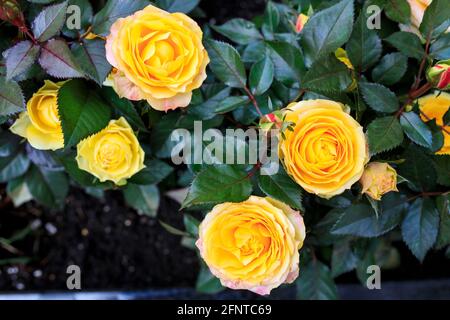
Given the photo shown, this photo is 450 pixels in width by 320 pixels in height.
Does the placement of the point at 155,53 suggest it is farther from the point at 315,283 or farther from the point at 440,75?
the point at 315,283

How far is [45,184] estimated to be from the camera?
1.22 meters

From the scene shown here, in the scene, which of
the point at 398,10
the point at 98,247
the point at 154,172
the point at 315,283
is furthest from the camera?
the point at 98,247

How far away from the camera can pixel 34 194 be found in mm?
1224

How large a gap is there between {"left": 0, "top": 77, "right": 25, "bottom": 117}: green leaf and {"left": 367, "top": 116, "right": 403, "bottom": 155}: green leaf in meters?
0.50

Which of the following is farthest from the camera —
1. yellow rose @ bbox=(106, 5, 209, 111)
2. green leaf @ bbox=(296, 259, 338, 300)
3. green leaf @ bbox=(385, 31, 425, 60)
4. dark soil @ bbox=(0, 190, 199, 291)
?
dark soil @ bbox=(0, 190, 199, 291)

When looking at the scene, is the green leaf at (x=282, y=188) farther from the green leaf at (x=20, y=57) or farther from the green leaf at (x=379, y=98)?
the green leaf at (x=20, y=57)

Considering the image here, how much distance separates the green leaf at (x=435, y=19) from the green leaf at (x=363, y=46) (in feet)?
0.24

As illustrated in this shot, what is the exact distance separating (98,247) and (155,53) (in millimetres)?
832

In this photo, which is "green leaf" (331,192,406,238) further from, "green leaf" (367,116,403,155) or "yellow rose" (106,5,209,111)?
"yellow rose" (106,5,209,111)

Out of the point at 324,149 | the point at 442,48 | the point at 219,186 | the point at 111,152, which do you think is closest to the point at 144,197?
the point at 111,152

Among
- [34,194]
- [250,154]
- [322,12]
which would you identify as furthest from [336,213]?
[34,194]

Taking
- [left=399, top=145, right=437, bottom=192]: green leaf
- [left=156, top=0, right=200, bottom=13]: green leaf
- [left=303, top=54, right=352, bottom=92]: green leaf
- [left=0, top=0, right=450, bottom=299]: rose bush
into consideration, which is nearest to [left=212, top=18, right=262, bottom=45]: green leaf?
[left=0, top=0, right=450, bottom=299]: rose bush

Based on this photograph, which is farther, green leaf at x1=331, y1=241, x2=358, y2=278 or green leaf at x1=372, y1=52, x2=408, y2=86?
green leaf at x1=331, y1=241, x2=358, y2=278

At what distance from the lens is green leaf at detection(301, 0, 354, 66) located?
0.83m
